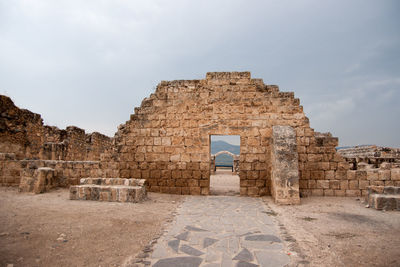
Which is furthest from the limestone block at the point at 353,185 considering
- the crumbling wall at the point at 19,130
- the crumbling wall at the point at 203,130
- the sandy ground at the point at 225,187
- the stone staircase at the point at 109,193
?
the crumbling wall at the point at 19,130

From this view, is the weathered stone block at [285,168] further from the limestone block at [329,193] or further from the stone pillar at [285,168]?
the limestone block at [329,193]

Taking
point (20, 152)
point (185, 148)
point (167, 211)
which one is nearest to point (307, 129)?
point (185, 148)

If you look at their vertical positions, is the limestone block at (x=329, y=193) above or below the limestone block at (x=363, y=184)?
below

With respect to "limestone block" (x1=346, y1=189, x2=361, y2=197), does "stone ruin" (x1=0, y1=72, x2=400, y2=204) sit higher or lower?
higher

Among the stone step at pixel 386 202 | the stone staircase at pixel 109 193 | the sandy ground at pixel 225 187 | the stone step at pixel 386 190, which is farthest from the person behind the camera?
the sandy ground at pixel 225 187

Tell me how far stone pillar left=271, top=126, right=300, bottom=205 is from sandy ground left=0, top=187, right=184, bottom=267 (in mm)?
2914

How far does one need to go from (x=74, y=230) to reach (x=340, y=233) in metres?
4.27

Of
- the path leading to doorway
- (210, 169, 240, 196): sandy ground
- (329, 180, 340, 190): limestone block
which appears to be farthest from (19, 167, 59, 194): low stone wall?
(329, 180, 340, 190): limestone block

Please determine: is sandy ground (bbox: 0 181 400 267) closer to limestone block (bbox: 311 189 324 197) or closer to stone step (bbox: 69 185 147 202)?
stone step (bbox: 69 185 147 202)

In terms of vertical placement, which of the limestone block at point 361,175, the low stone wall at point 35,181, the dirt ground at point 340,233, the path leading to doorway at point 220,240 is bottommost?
the path leading to doorway at point 220,240

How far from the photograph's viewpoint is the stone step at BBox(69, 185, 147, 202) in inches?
225

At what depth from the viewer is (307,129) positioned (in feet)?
23.6

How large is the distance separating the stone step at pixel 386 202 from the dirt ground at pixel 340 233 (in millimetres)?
175

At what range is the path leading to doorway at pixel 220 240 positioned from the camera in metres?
2.69
